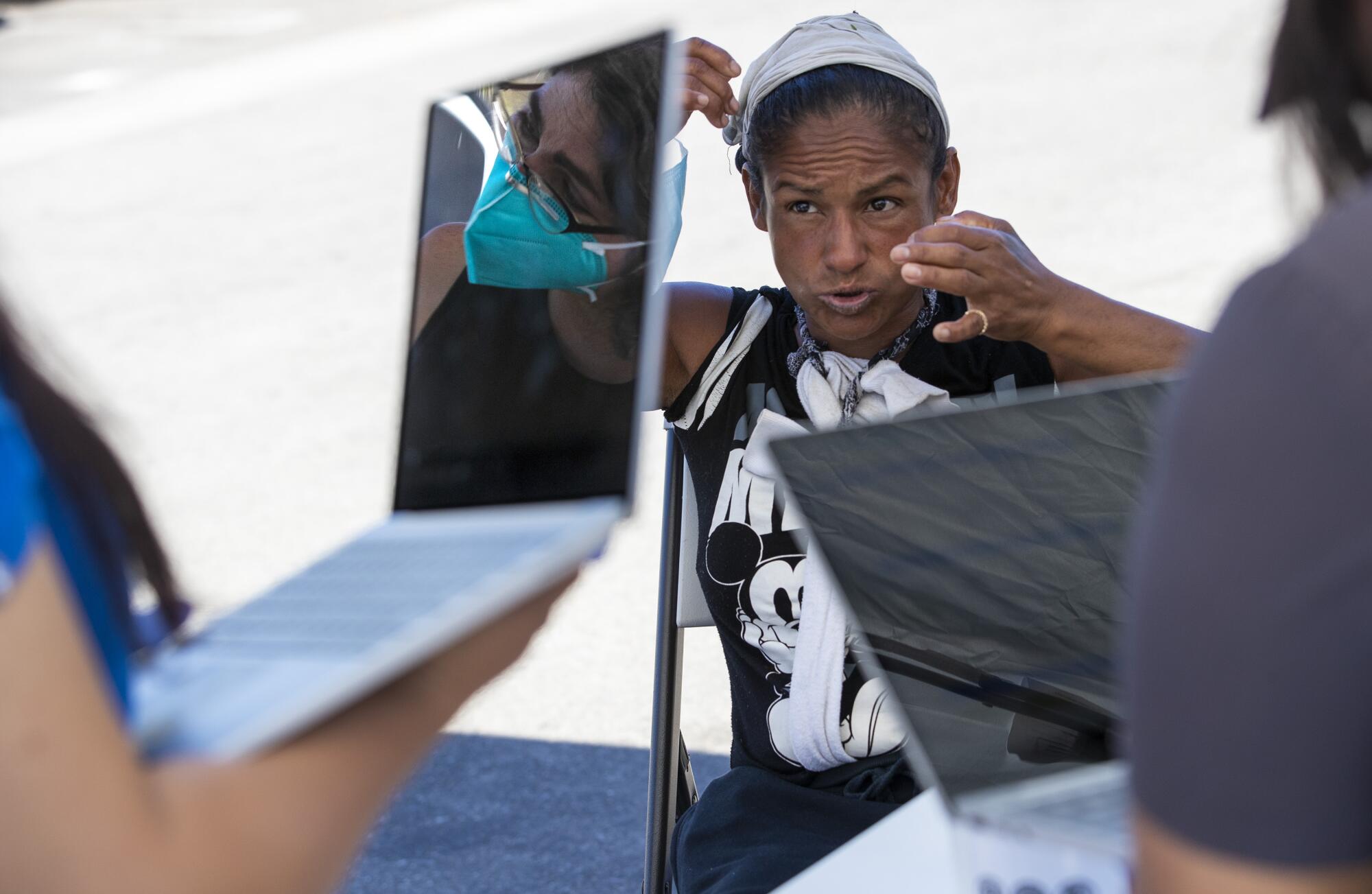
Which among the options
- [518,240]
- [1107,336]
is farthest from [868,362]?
[518,240]

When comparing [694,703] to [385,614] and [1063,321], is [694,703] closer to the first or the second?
[1063,321]

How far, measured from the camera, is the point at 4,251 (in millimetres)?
931

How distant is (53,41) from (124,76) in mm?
2125

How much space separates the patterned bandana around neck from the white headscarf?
0.77 ft

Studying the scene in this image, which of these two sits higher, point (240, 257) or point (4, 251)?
point (4, 251)

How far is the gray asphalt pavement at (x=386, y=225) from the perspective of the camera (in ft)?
10.2

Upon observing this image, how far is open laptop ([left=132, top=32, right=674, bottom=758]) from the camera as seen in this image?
786mm

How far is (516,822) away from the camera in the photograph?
2736 millimetres

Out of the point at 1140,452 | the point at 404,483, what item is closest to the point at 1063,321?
the point at 1140,452

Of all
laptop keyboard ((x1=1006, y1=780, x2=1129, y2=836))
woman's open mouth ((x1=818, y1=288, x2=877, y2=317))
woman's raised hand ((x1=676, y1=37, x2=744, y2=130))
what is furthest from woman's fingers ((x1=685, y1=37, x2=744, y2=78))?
laptop keyboard ((x1=1006, y1=780, x2=1129, y2=836))

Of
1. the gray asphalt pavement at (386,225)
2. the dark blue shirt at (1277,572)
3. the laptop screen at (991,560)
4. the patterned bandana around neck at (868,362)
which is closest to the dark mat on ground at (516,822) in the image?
the gray asphalt pavement at (386,225)

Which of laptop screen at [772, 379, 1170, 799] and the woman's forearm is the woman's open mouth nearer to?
the woman's forearm

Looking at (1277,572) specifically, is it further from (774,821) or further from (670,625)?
(670,625)

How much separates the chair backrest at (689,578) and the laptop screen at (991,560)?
0.74m
